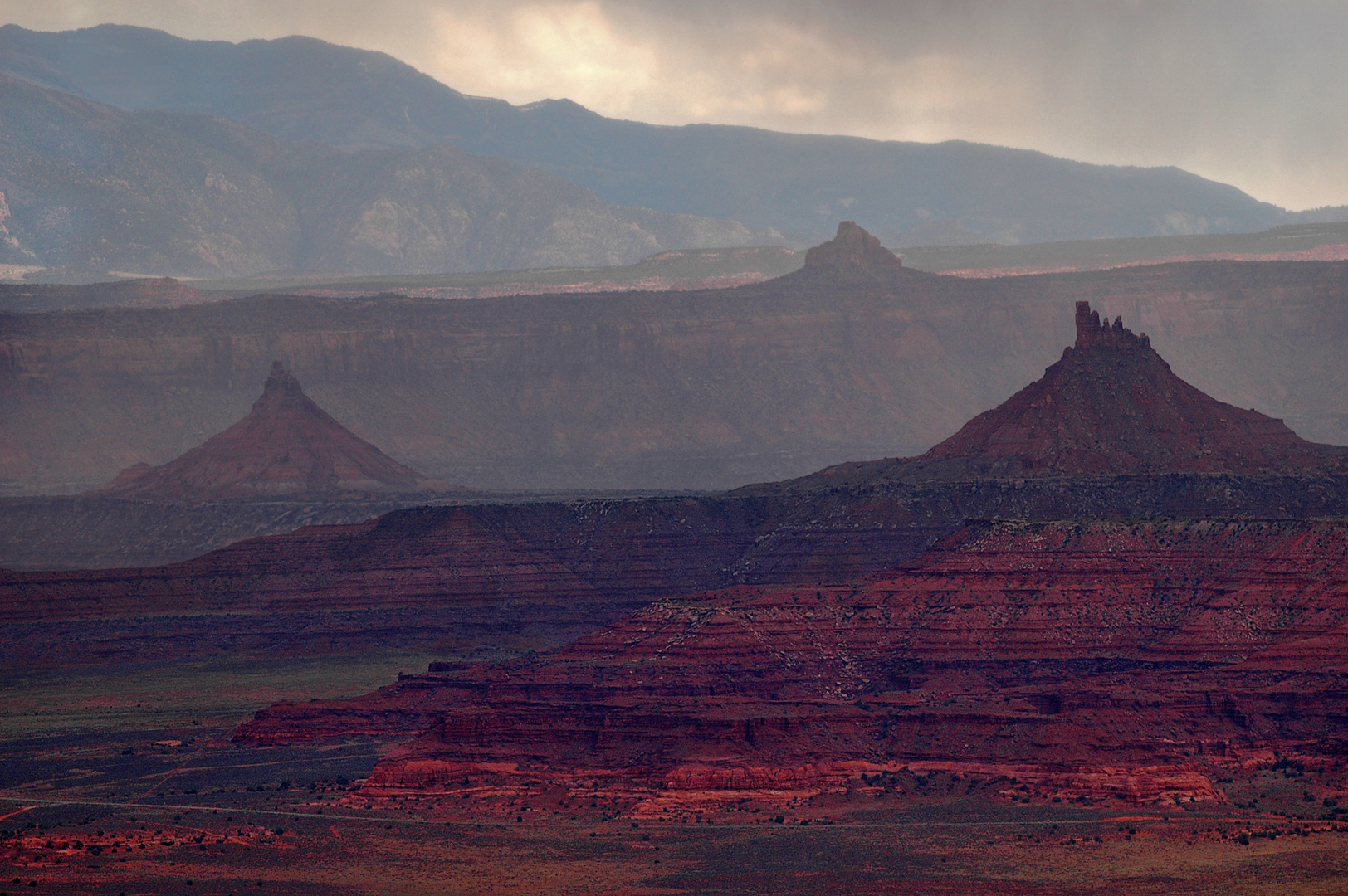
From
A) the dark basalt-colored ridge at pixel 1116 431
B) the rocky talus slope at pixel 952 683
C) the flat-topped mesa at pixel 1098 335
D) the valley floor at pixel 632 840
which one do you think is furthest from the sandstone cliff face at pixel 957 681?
the flat-topped mesa at pixel 1098 335

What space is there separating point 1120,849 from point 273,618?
249 ft

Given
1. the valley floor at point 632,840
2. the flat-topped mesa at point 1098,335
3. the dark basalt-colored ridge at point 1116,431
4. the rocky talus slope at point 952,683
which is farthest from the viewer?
the flat-topped mesa at point 1098,335

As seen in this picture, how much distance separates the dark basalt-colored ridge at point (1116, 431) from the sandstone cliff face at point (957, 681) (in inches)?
1356

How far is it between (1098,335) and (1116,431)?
7521 mm

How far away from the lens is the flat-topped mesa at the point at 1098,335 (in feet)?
487

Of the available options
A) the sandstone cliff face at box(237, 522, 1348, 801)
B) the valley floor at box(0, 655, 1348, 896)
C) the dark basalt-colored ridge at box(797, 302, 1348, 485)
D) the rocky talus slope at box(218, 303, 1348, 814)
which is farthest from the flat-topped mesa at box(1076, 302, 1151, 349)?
the valley floor at box(0, 655, 1348, 896)

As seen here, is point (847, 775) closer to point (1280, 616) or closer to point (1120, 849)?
point (1120, 849)

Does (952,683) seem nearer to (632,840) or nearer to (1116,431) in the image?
(632,840)

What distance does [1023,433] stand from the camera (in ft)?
480

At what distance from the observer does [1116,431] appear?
471 ft

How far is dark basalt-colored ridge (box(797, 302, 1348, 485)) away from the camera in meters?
141

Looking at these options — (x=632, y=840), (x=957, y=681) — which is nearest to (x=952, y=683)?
(x=957, y=681)

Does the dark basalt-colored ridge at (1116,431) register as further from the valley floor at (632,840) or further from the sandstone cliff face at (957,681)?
the valley floor at (632,840)

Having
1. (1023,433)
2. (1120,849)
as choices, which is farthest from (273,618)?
(1120,849)
